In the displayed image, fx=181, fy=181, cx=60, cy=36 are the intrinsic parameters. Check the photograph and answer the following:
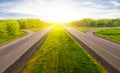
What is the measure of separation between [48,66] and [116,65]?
20.3 feet

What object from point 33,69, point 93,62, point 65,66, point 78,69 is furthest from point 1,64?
point 93,62

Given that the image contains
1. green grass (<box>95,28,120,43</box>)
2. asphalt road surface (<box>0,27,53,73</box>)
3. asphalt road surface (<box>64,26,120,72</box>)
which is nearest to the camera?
asphalt road surface (<box>0,27,53,73</box>)

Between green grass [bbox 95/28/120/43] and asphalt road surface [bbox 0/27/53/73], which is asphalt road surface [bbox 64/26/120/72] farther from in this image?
asphalt road surface [bbox 0/27/53/73]

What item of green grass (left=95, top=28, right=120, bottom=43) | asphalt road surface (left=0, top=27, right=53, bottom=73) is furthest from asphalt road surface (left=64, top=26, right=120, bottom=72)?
asphalt road surface (left=0, top=27, right=53, bottom=73)

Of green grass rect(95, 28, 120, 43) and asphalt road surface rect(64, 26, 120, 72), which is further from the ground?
asphalt road surface rect(64, 26, 120, 72)

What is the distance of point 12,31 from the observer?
6091 cm

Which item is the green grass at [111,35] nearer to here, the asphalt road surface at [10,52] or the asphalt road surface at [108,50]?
the asphalt road surface at [108,50]

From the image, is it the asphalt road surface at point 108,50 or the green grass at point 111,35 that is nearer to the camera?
the asphalt road surface at point 108,50

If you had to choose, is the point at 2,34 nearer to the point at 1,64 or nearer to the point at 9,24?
the point at 9,24

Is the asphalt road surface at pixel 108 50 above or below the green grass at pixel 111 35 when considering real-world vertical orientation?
above

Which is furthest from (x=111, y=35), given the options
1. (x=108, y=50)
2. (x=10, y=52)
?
(x=10, y=52)

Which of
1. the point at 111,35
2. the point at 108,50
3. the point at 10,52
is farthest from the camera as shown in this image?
the point at 111,35

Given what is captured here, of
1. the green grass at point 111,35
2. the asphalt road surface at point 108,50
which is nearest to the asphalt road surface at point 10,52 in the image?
the asphalt road surface at point 108,50

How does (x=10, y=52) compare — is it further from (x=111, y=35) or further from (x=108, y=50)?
(x=111, y=35)
